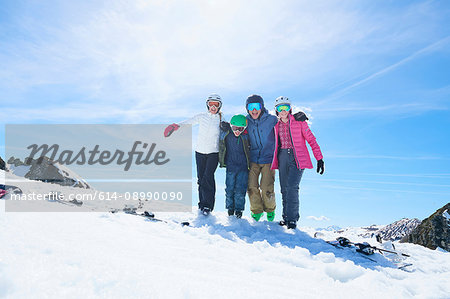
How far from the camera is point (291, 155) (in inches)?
259

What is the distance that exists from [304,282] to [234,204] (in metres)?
4.50

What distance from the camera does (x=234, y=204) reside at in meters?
7.09

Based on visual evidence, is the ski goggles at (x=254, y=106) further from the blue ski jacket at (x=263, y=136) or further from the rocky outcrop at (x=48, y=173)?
the rocky outcrop at (x=48, y=173)

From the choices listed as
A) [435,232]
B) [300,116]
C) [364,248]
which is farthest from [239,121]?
[435,232]

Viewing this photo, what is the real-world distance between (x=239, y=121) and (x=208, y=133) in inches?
33.1

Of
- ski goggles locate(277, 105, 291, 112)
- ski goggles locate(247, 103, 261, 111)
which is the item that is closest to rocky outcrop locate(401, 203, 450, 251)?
ski goggles locate(277, 105, 291, 112)

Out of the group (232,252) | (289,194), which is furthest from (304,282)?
(289,194)

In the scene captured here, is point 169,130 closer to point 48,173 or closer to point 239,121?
point 239,121

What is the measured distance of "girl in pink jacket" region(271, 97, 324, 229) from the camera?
650 centimetres

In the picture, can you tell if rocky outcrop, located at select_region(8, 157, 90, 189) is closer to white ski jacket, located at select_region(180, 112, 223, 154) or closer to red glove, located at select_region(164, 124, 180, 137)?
red glove, located at select_region(164, 124, 180, 137)

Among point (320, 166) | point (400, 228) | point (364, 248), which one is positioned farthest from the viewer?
point (400, 228)

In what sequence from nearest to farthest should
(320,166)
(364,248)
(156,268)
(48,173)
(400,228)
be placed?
(156,268) → (364,248) → (320,166) → (400,228) → (48,173)

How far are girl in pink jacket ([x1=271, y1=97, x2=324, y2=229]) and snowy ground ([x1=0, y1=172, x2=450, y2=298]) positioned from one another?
224 centimetres

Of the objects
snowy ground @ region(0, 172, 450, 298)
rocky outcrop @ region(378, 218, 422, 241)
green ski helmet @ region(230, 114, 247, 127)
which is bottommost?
rocky outcrop @ region(378, 218, 422, 241)
